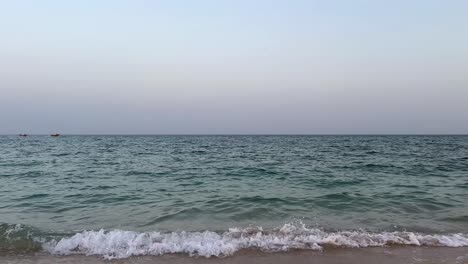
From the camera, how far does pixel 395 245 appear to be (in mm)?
7281

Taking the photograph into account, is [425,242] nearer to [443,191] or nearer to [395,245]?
[395,245]

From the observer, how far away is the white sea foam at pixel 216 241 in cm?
707

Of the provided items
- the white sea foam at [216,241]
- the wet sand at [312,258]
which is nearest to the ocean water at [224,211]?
the white sea foam at [216,241]

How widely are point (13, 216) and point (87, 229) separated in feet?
9.10

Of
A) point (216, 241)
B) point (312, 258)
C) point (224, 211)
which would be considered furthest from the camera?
point (224, 211)

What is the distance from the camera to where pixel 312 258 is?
6609mm

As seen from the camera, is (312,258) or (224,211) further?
(224,211)

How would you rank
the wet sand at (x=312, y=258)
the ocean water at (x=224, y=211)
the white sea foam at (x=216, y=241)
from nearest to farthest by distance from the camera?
1. the wet sand at (x=312, y=258)
2. the white sea foam at (x=216, y=241)
3. the ocean water at (x=224, y=211)

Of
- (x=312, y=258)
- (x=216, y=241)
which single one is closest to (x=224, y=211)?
(x=216, y=241)

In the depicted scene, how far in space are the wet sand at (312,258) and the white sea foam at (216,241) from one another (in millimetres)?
225

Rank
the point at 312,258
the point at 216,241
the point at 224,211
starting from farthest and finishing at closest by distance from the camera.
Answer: the point at 224,211
the point at 216,241
the point at 312,258

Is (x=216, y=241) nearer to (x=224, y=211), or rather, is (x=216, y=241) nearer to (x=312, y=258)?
(x=312, y=258)

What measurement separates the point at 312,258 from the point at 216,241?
192 centimetres

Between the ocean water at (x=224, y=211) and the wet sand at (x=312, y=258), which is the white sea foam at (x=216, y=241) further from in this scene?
the wet sand at (x=312, y=258)
